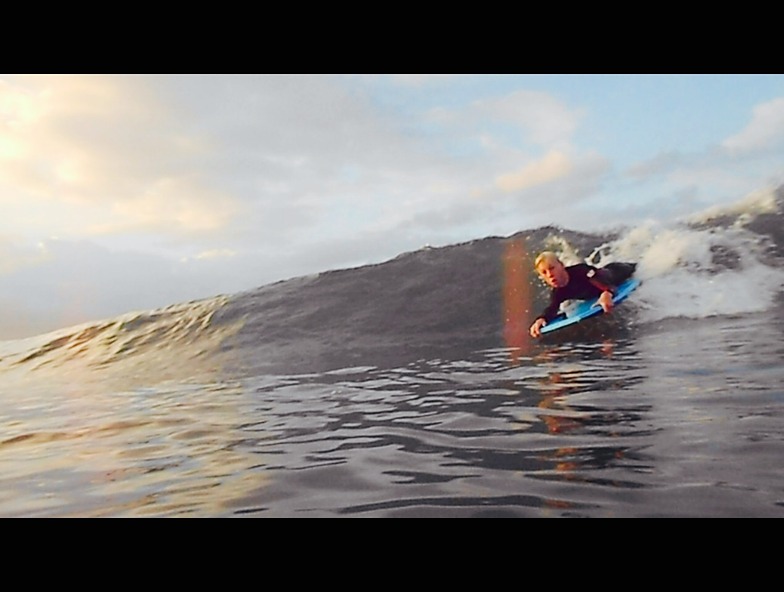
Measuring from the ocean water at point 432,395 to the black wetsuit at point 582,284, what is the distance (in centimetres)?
14

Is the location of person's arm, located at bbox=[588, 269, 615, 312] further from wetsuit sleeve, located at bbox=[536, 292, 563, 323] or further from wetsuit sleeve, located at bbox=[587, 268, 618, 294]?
wetsuit sleeve, located at bbox=[536, 292, 563, 323]

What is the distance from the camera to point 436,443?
3.13 metres

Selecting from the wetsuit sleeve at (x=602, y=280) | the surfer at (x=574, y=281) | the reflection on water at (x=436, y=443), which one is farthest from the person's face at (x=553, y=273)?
the reflection on water at (x=436, y=443)

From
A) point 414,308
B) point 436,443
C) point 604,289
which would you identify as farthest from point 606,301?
point 436,443

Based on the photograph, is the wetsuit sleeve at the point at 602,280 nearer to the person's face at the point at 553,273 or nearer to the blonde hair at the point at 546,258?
the person's face at the point at 553,273

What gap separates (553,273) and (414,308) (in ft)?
4.55

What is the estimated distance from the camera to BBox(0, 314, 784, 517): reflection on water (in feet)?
7.98

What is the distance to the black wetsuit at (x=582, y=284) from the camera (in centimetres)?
540

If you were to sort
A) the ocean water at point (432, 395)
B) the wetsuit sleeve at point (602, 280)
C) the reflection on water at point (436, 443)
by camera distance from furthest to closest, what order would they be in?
the wetsuit sleeve at point (602, 280)
the ocean water at point (432, 395)
the reflection on water at point (436, 443)

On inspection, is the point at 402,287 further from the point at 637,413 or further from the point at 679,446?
the point at 679,446

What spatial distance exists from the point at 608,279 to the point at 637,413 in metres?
2.42

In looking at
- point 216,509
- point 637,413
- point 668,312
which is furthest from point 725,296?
point 216,509

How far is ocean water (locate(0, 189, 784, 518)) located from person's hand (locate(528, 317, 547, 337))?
0.07 metres
